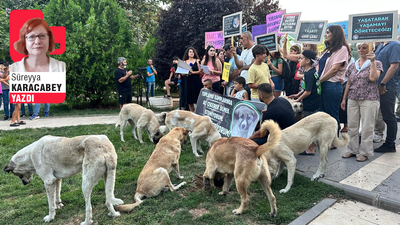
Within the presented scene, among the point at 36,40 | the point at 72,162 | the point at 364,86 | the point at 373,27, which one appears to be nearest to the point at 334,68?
the point at 364,86

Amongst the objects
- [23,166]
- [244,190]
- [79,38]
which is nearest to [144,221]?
[244,190]

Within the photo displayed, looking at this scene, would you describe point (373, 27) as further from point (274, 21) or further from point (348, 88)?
point (274, 21)

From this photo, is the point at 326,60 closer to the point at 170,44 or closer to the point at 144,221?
the point at 144,221

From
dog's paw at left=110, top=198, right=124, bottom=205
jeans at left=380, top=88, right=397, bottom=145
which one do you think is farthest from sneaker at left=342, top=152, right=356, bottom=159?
dog's paw at left=110, top=198, right=124, bottom=205

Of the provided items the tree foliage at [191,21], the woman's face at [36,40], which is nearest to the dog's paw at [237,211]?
the woman's face at [36,40]

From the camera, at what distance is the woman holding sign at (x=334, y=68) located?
554cm

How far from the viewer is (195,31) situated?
17297mm

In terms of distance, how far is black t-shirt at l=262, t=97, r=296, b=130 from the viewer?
4.73 meters

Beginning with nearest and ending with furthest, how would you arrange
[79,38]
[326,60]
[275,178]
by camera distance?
[275,178] → [326,60] → [79,38]

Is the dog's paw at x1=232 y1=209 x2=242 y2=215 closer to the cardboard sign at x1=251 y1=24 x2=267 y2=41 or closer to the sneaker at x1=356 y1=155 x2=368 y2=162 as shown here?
the sneaker at x1=356 y1=155 x2=368 y2=162

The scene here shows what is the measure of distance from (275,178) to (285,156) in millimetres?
705

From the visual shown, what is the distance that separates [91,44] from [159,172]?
1083cm

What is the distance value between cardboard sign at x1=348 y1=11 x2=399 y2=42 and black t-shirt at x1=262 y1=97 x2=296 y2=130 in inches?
90.1

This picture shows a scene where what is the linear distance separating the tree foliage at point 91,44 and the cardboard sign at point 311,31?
9.28m
